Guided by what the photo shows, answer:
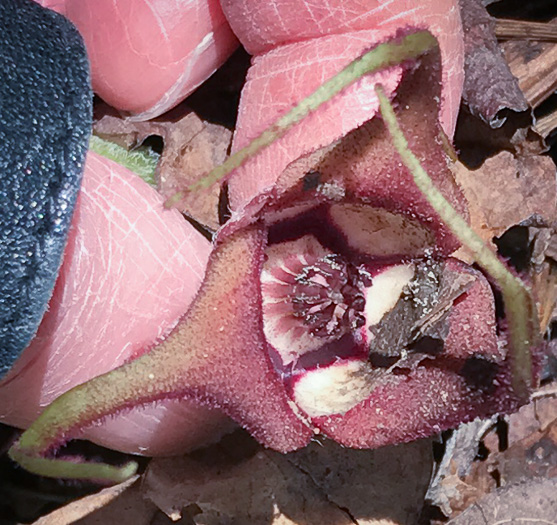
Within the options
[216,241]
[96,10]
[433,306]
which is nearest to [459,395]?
[433,306]

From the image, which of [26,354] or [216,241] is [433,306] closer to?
[216,241]

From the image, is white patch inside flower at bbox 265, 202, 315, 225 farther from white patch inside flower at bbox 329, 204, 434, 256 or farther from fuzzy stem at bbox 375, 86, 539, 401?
fuzzy stem at bbox 375, 86, 539, 401

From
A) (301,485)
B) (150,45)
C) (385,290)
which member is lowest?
(301,485)

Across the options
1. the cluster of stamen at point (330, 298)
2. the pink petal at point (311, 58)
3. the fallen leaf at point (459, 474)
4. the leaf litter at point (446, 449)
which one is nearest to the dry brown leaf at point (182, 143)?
the leaf litter at point (446, 449)

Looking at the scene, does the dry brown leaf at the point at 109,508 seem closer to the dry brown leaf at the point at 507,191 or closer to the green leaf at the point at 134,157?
the green leaf at the point at 134,157

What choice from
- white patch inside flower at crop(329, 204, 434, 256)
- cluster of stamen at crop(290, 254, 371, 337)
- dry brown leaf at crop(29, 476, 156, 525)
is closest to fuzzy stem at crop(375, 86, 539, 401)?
white patch inside flower at crop(329, 204, 434, 256)

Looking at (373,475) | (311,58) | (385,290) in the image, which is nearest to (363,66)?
(311,58)

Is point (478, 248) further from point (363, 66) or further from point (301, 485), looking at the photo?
point (301, 485)
